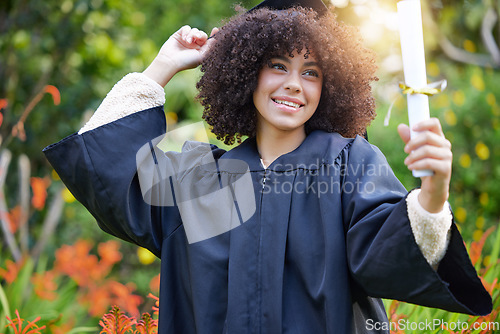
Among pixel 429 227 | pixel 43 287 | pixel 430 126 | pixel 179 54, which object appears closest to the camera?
pixel 430 126

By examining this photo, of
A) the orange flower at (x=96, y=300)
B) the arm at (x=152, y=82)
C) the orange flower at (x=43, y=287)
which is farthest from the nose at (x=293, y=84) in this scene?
the orange flower at (x=96, y=300)

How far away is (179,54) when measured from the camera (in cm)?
216

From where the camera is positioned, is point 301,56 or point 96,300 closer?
point 301,56

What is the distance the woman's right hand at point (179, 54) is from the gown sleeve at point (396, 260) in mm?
854

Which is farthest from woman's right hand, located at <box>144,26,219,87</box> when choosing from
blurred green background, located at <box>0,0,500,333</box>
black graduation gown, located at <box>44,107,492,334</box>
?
blurred green background, located at <box>0,0,500,333</box>

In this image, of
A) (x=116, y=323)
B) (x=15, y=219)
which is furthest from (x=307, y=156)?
(x=15, y=219)

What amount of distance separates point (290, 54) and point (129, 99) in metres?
0.61

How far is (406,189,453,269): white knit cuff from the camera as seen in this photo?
4.84ft

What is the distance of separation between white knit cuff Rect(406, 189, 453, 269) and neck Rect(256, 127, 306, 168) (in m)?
0.62

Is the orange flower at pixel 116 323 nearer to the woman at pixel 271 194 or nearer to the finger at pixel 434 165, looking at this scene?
the woman at pixel 271 194

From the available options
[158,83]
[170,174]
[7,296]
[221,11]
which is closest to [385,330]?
[170,174]

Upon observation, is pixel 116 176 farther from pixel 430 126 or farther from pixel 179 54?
pixel 430 126

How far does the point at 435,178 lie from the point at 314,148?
1.94 feet

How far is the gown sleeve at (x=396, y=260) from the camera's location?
1.52m
